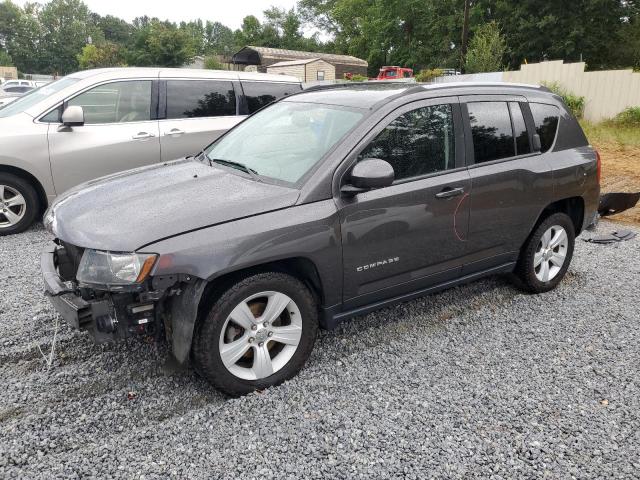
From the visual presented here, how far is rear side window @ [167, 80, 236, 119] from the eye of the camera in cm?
654

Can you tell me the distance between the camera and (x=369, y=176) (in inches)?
117

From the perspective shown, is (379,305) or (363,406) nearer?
(363,406)

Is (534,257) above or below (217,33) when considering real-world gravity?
below

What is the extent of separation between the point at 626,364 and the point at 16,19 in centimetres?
13277

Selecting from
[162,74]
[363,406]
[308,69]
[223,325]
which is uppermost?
[308,69]

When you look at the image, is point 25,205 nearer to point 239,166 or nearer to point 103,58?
point 239,166

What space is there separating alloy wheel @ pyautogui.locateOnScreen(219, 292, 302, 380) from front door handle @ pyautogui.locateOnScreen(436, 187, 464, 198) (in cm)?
130

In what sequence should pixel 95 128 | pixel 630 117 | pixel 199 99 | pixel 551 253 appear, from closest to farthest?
1. pixel 551 253
2. pixel 95 128
3. pixel 199 99
4. pixel 630 117

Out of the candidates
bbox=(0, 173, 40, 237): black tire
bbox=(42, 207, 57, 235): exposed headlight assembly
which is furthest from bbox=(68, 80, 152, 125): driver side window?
bbox=(42, 207, 57, 235): exposed headlight assembly

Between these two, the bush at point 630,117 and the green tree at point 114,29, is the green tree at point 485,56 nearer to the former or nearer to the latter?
the bush at point 630,117

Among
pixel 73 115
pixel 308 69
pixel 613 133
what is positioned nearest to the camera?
pixel 73 115

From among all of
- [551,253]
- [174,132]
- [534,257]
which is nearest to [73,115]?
[174,132]

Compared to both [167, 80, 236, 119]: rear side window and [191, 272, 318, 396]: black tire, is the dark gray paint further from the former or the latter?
[167, 80, 236, 119]: rear side window

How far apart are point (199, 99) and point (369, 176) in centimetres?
445
